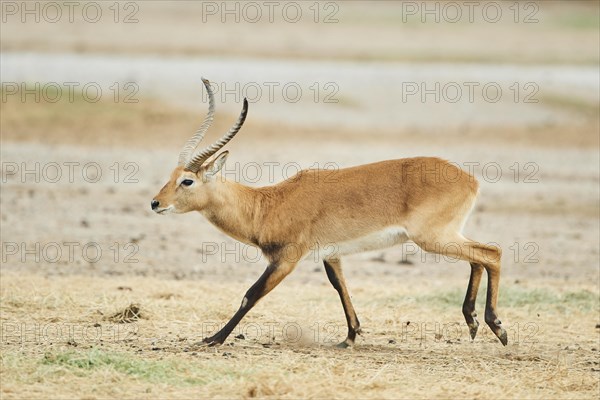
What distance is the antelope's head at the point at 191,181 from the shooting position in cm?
989

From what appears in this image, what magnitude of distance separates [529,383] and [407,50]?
1335 inches

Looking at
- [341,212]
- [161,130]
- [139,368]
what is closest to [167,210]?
[341,212]

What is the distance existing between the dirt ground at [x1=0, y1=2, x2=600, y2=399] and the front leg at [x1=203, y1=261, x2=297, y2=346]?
0.21 metres

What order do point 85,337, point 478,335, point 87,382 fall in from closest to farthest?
point 87,382
point 85,337
point 478,335

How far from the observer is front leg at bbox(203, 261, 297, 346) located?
9.49 meters

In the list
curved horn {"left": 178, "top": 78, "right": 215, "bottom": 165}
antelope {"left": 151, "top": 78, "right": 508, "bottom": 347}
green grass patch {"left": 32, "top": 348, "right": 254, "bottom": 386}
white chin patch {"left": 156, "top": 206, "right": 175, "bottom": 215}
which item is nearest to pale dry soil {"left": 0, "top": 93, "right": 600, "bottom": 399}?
green grass patch {"left": 32, "top": 348, "right": 254, "bottom": 386}

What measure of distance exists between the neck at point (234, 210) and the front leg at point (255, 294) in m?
0.51

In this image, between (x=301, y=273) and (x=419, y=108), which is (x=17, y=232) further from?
(x=419, y=108)

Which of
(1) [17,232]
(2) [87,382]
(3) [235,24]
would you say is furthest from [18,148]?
(3) [235,24]

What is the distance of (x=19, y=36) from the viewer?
136 feet

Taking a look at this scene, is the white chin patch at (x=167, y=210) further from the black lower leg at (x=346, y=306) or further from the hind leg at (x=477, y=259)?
the hind leg at (x=477, y=259)

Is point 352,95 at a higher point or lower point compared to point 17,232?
higher

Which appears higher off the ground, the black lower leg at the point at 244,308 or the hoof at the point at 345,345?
the black lower leg at the point at 244,308

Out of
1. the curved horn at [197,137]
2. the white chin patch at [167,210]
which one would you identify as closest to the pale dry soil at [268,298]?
the white chin patch at [167,210]
